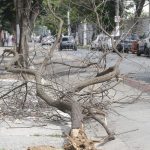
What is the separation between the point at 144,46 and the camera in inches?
1519

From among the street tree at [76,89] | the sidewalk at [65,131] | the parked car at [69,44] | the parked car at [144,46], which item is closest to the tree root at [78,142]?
the street tree at [76,89]

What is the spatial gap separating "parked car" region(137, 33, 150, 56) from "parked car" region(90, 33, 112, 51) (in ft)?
77.6

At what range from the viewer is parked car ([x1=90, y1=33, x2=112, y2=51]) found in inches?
494

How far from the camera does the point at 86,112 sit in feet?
33.9

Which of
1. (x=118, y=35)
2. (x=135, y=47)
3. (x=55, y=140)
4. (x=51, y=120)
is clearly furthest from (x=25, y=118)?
(x=135, y=47)

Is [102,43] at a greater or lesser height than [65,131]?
greater

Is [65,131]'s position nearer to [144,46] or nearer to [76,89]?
[76,89]

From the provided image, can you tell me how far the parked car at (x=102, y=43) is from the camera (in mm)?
12539

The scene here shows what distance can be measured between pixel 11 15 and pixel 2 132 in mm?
49427

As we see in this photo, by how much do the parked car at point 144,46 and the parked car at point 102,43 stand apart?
2364cm

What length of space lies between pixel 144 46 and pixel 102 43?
2637 centimetres

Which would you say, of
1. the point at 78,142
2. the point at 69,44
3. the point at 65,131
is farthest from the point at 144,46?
the point at 78,142

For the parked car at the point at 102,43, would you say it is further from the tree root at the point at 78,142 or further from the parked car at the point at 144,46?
the parked car at the point at 144,46

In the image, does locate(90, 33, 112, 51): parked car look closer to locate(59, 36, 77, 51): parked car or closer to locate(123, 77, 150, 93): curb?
locate(123, 77, 150, 93): curb
